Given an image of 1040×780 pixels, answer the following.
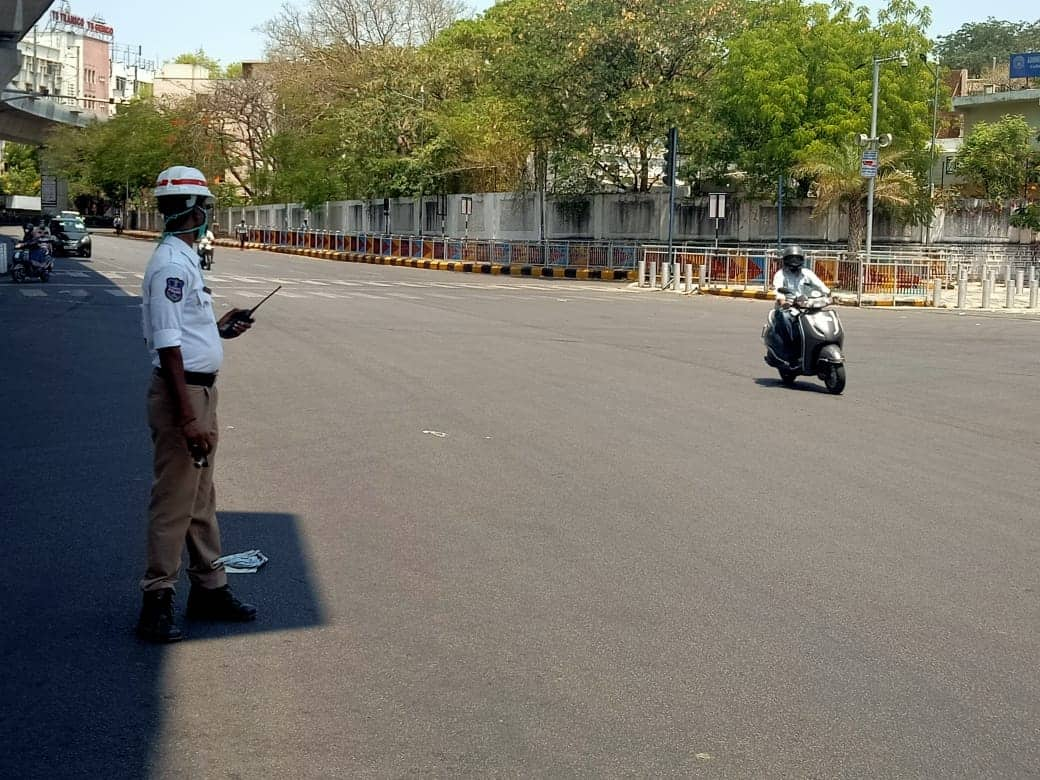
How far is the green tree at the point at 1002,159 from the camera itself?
5009cm

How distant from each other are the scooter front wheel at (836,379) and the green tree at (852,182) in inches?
1050

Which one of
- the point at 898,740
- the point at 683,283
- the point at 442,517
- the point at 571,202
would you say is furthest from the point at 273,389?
the point at 571,202

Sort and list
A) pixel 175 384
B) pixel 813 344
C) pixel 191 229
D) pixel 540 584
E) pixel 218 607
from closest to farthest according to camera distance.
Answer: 1. pixel 175 384
2. pixel 191 229
3. pixel 218 607
4. pixel 540 584
5. pixel 813 344

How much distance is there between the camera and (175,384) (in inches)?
209

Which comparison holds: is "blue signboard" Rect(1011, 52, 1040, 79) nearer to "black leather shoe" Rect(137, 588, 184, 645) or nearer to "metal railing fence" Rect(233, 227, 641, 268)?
"metal railing fence" Rect(233, 227, 641, 268)

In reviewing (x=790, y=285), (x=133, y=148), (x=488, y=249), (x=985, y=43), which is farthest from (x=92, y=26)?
(x=790, y=285)

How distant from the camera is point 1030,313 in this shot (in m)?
30.8

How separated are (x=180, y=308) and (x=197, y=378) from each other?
304 mm

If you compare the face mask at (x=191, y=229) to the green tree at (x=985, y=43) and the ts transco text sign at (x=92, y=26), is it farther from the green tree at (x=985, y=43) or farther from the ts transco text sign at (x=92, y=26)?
the ts transco text sign at (x=92, y=26)

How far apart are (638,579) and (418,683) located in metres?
1.79

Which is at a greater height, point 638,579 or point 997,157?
point 997,157

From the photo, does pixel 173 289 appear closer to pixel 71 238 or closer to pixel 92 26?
pixel 71 238

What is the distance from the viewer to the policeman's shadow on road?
4.43 metres

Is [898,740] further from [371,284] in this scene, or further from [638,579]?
[371,284]
